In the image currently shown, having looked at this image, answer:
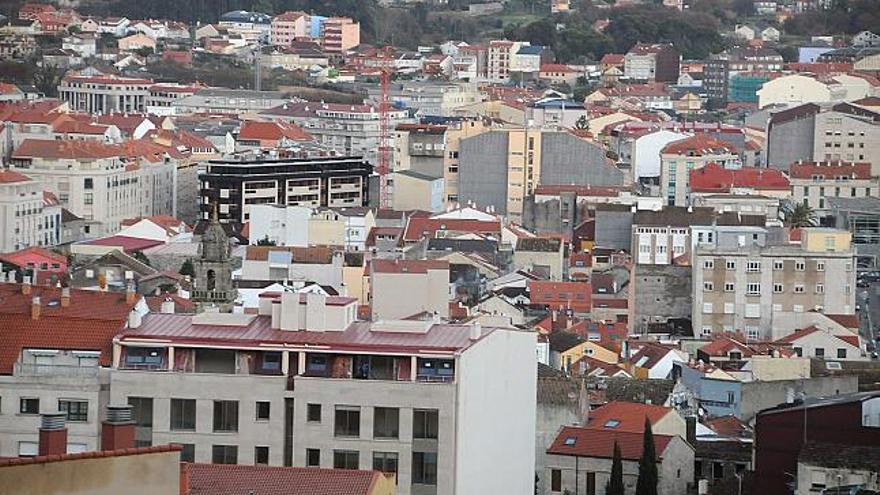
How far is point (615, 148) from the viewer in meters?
63.5

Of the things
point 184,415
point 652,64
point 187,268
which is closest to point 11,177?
point 187,268

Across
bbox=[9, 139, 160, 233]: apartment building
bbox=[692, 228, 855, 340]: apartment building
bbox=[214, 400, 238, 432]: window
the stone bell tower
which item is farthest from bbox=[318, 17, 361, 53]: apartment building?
bbox=[214, 400, 238, 432]: window

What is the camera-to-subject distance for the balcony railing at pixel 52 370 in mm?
18219

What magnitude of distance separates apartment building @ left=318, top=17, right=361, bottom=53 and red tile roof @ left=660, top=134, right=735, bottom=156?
3821cm

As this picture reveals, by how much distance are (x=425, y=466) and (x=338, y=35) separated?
80.9 meters

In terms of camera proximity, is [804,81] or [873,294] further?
[804,81]

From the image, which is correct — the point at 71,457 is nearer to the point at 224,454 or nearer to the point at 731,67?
the point at 224,454

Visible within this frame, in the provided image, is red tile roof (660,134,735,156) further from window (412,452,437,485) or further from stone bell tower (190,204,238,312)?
window (412,452,437,485)

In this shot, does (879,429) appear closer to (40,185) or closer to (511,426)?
(511,426)

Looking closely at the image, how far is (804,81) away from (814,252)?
38.0m

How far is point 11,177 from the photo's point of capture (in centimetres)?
4897

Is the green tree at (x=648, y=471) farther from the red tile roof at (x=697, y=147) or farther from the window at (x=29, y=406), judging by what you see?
the red tile roof at (x=697, y=147)

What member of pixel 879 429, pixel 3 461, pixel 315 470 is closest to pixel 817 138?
pixel 879 429

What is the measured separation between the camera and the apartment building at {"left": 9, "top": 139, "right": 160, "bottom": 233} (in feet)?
172
